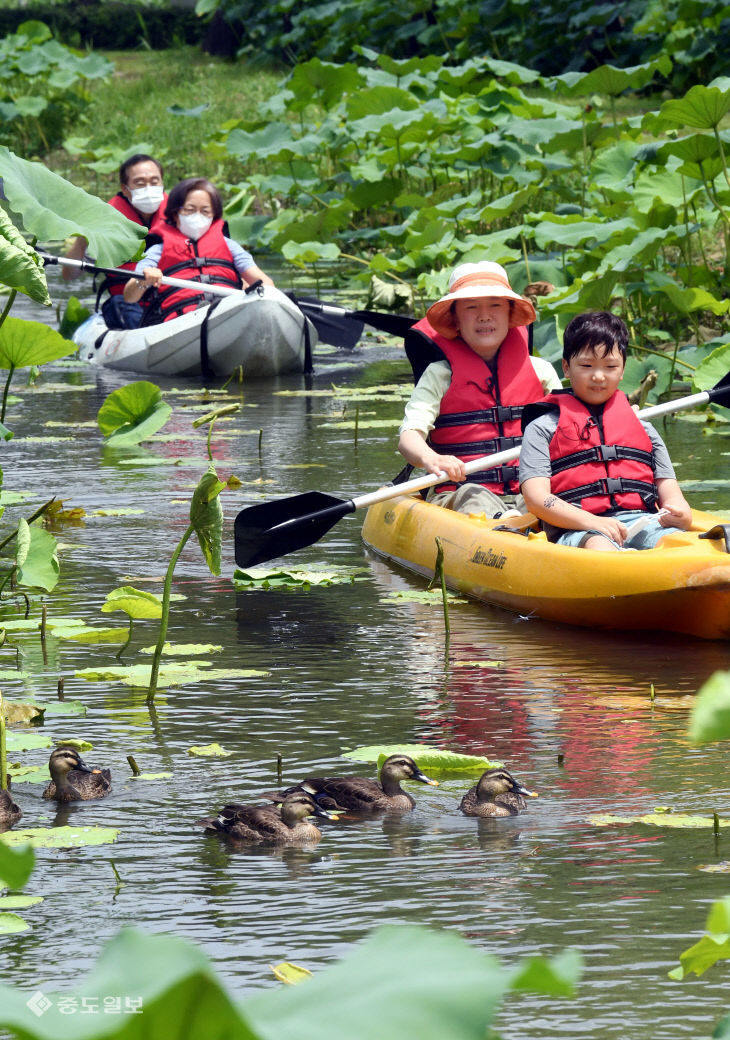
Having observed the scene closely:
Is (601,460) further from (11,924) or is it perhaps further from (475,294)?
(11,924)

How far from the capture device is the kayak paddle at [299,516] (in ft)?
18.6

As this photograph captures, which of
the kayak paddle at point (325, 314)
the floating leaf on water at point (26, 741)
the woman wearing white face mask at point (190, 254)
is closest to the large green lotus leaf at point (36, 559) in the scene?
the floating leaf on water at point (26, 741)

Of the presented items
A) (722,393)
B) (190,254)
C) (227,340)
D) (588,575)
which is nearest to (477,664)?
(588,575)

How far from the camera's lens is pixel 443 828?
334 centimetres

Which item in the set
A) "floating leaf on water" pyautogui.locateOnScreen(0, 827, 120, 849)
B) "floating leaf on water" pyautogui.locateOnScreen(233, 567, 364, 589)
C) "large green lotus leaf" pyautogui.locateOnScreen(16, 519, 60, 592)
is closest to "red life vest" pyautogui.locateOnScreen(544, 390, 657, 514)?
"floating leaf on water" pyautogui.locateOnScreen(233, 567, 364, 589)

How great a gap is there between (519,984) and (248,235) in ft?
43.5

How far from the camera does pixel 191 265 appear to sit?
34.3ft

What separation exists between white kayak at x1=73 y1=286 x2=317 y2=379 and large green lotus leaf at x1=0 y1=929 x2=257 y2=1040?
928cm

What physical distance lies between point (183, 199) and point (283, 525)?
16.2 ft

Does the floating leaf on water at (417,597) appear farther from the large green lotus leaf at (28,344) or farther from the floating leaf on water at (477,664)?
the large green lotus leaf at (28,344)

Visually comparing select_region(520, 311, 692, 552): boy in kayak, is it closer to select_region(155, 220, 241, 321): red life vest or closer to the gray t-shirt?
the gray t-shirt

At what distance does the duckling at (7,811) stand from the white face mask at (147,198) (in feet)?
24.8

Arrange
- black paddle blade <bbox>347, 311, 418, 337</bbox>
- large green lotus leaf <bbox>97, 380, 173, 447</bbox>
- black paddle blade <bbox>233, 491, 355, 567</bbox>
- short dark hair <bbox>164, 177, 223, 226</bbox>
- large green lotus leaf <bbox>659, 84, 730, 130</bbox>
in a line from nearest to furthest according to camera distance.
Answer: black paddle blade <bbox>233, 491, 355, 567</bbox> → large green lotus leaf <bbox>97, 380, 173, 447</bbox> → black paddle blade <bbox>347, 311, 418, 337</bbox> → large green lotus leaf <bbox>659, 84, 730, 130</bbox> → short dark hair <bbox>164, 177, 223, 226</bbox>

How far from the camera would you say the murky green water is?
2684 millimetres
